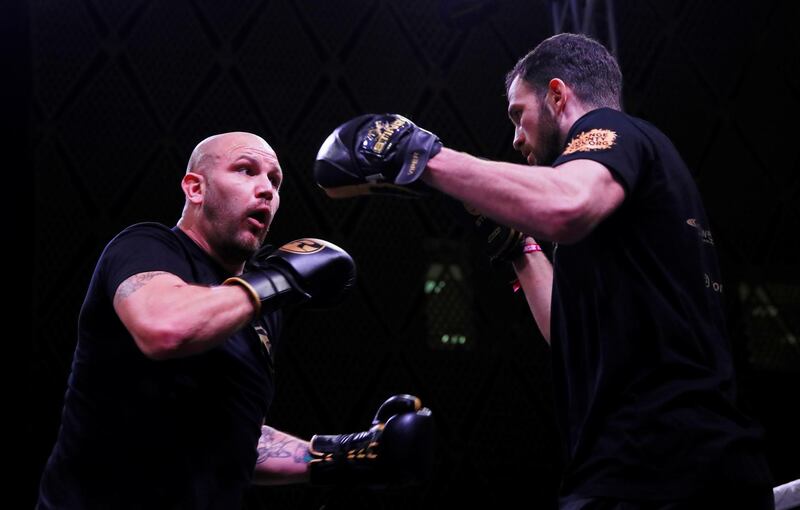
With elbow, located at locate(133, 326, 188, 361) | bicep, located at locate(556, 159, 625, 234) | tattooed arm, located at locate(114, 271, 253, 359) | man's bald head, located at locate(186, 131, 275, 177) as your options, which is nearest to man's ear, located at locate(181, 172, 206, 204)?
man's bald head, located at locate(186, 131, 275, 177)

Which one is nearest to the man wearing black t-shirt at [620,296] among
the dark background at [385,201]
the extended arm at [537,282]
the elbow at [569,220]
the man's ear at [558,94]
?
the elbow at [569,220]

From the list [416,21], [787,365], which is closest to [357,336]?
[416,21]

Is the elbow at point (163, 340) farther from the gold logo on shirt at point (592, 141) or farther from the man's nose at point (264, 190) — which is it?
the gold logo on shirt at point (592, 141)

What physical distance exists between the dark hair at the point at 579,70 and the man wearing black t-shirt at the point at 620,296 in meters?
0.14

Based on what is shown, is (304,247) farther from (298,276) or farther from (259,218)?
(259,218)

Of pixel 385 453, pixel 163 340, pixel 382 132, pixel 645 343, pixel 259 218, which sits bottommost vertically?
pixel 385 453

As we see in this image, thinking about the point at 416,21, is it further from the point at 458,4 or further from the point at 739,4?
the point at 739,4

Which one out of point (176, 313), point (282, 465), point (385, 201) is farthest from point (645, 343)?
point (385, 201)

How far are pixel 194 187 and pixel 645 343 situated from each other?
1.15 metres

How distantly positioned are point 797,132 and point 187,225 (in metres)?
3.20

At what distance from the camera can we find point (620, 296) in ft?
4.41

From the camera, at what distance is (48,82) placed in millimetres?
3211

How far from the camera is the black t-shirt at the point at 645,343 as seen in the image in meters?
1.24

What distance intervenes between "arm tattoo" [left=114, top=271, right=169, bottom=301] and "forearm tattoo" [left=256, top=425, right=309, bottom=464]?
62 centimetres
